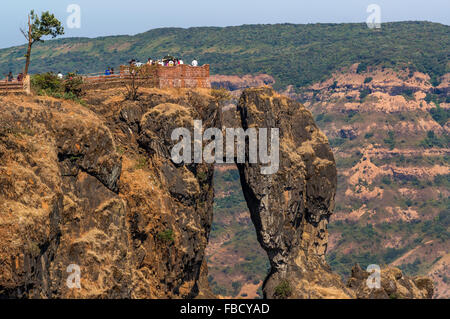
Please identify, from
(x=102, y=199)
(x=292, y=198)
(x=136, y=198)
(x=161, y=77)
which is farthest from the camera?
(x=292, y=198)

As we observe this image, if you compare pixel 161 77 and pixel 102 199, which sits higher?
pixel 161 77

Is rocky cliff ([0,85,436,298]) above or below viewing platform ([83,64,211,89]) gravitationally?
below

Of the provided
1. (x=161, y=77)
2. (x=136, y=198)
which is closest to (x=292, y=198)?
(x=161, y=77)

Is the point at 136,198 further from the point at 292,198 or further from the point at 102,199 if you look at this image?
the point at 292,198

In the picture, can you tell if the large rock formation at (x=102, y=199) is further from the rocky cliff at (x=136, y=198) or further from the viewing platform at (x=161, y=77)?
the viewing platform at (x=161, y=77)

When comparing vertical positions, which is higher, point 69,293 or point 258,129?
point 258,129

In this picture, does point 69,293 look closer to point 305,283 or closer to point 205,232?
point 205,232

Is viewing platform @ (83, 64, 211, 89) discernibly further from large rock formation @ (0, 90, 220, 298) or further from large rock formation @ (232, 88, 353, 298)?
large rock formation @ (232, 88, 353, 298)

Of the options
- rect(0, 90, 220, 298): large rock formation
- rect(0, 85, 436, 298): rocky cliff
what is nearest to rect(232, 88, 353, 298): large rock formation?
rect(0, 85, 436, 298): rocky cliff

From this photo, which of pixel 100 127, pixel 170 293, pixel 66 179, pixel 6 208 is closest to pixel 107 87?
pixel 100 127
